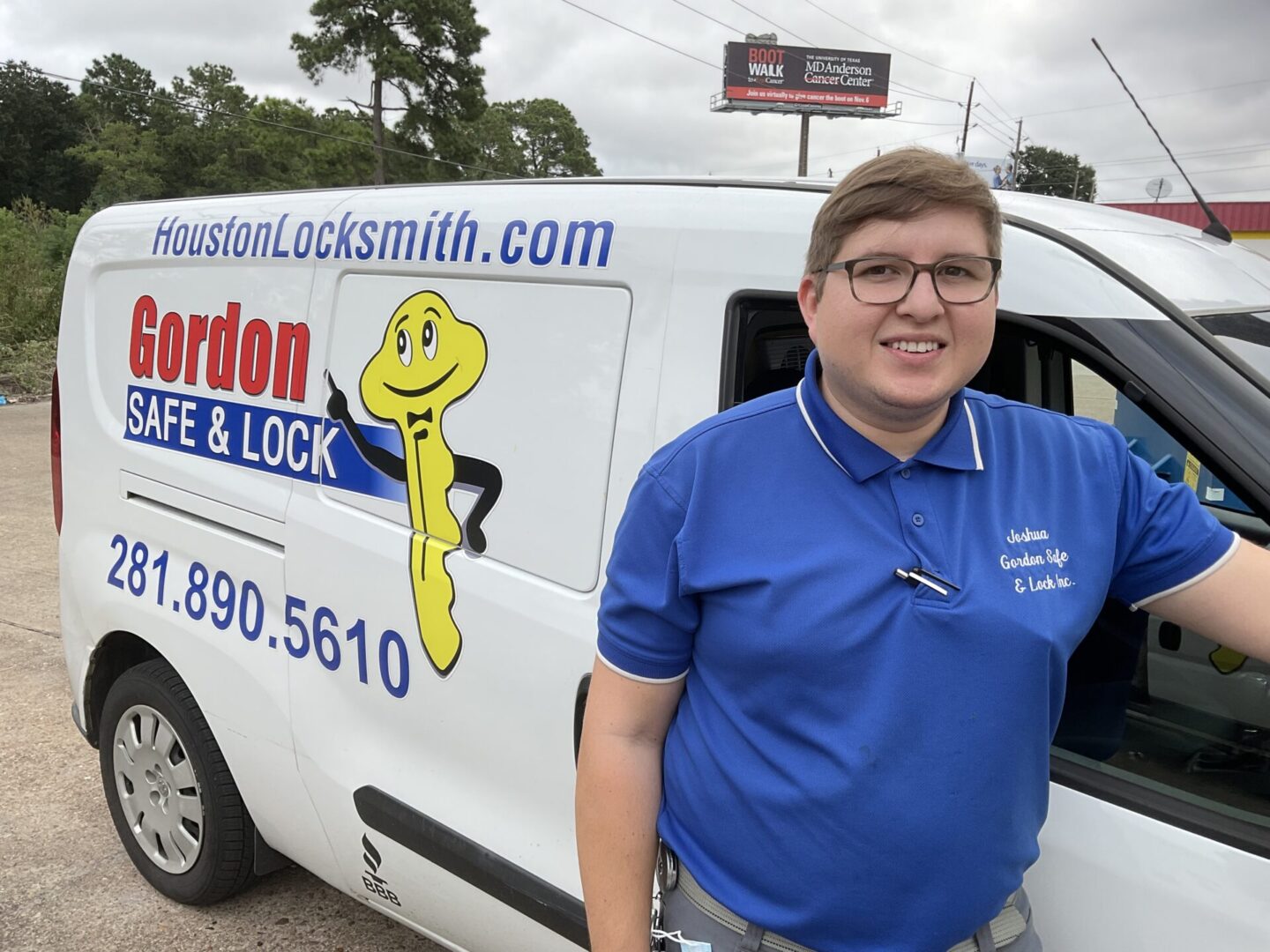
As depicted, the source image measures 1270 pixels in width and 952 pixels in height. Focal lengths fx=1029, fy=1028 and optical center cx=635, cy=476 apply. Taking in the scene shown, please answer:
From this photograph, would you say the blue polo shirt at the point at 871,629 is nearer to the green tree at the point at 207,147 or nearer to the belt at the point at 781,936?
the belt at the point at 781,936

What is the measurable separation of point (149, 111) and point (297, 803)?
66.1m

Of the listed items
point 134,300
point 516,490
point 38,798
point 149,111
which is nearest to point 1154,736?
point 516,490

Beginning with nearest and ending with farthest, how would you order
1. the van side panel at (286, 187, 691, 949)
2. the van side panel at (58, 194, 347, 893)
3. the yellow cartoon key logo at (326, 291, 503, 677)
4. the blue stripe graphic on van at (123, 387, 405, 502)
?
1. the van side panel at (286, 187, 691, 949)
2. the yellow cartoon key logo at (326, 291, 503, 677)
3. the blue stripe graphic on van at (123, 387, 405, 502)
4. the van side panel at (58, 194, 347, 893)

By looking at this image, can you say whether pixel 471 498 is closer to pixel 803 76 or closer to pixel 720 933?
pixel 720 933

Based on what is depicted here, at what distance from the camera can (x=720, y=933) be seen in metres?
1.21

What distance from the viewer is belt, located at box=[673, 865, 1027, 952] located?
1178 mm

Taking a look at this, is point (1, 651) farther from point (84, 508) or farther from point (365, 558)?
point (365, 558)

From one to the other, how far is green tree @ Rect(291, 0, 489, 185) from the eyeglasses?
115 feet

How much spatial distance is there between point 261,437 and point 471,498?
70 centimetres

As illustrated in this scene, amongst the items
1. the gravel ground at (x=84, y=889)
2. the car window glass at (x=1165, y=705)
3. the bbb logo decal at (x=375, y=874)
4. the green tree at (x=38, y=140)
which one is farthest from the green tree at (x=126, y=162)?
the car window glass at (x=1165, y=705)

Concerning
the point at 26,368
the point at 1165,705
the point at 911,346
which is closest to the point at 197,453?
the point at 911,346

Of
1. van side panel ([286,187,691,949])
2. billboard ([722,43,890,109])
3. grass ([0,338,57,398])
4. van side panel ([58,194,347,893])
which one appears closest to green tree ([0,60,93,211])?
billboard ([722,43,890,109])

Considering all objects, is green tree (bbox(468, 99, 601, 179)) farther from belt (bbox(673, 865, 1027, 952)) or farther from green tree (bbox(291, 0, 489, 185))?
belt (bbox(673, 865, 1027, 952))

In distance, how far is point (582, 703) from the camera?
171cm
